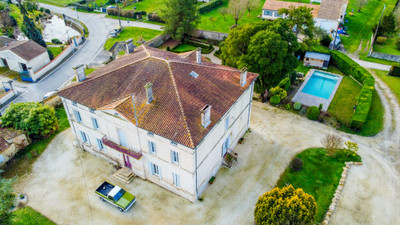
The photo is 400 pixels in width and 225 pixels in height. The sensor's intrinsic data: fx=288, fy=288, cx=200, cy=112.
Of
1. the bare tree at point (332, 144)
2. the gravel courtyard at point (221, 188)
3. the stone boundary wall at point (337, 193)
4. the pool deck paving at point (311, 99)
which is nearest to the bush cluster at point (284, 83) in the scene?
the pool deck paving at point (311, 99)

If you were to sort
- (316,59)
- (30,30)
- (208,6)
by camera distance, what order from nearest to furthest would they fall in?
(316,59) < (30,30) < (208,6)

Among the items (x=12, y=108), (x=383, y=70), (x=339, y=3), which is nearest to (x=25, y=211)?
(x=12, y=108)

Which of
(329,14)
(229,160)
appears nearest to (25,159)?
(229,160)

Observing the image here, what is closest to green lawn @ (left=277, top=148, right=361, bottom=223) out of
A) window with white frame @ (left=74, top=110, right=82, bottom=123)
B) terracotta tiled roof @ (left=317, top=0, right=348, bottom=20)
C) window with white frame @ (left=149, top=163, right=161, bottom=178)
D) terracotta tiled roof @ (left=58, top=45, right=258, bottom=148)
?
terracotta tiled roof @ (left=58, top=45, right=258, bottom=148)

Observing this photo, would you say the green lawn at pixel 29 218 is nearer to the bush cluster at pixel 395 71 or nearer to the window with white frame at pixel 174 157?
the window with white frame at pixel 174 157

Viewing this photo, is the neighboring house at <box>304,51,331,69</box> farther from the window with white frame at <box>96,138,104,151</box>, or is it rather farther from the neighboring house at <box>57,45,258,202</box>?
the window with white frame at <box>96,138,104,151</box>

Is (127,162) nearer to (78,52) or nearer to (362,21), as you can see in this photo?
(78,52)
